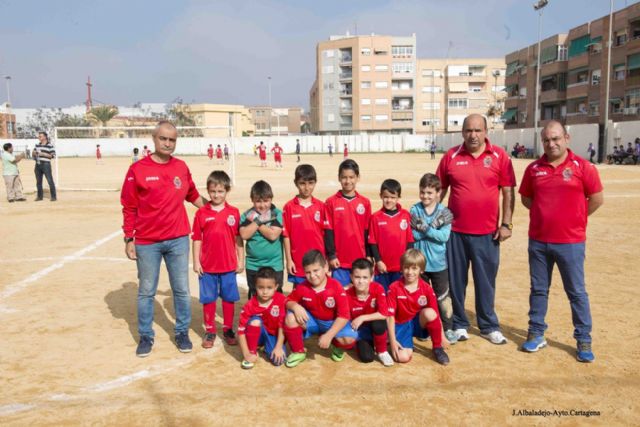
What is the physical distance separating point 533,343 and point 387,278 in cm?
140

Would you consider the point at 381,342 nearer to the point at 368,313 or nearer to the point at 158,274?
the point at 368,313

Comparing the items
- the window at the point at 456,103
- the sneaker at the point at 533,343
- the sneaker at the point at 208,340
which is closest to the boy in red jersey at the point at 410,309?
the sneaker at the point at 533,343

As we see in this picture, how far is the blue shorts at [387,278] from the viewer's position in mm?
4941

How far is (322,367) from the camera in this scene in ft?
14.2

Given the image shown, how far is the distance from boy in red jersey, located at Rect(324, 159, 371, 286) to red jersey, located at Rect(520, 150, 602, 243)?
5.14 feet

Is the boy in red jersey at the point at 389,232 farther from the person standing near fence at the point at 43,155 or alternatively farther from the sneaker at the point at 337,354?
the person standing near fence at the point at 43,155

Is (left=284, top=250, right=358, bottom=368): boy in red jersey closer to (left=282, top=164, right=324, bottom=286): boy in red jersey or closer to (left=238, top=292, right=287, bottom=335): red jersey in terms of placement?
(left=238, top=292, right=287, bottom=335): red jersey

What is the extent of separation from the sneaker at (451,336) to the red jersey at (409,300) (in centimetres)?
49

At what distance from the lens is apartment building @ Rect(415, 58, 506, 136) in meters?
86.8

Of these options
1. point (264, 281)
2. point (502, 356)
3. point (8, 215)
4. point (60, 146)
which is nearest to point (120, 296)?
point (264, 281)

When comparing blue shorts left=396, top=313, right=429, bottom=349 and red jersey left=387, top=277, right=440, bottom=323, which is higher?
red jersey left=387, top=277, right=440, bottom=323

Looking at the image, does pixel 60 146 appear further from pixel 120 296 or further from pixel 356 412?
pixel 356 412

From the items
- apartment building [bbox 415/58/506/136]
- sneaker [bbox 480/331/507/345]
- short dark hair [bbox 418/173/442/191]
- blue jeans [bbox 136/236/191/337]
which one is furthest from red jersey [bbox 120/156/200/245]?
apartment building [bbox 415/58/506/136]

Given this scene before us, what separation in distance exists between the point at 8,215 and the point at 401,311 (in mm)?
12736
